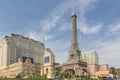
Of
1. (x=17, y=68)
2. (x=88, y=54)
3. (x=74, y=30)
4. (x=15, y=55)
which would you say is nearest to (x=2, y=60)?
(x=15, y=55)

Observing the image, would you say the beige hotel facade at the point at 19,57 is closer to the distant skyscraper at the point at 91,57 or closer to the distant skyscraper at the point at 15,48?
the distant skyscraper at the point at 15,48

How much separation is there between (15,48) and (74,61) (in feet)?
228

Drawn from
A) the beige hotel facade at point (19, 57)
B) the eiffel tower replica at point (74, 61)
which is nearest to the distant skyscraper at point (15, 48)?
the beige hotel facade at point (19, 57)

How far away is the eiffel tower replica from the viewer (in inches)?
4099

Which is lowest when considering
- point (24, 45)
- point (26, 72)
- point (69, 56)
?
point (26, 72)

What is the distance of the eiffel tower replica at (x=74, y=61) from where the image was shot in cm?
10412

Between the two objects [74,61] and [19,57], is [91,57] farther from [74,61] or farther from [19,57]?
[74,61]

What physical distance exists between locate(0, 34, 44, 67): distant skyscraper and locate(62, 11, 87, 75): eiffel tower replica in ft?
192

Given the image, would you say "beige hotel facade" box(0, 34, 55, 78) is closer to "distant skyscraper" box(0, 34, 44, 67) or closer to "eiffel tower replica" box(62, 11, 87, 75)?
"distant skyscraper" box(0, 34, 44, 67)

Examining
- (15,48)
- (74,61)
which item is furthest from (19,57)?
(74,61)

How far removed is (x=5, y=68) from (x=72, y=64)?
64.7 meters

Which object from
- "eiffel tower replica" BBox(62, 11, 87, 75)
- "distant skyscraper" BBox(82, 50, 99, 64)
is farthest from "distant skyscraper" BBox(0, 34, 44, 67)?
"eiffel tower replica" BBox(62, 11, 87, 75)

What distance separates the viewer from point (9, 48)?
15825 cm

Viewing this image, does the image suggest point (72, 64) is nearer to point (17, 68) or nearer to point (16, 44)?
point (17, 68)
